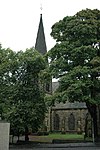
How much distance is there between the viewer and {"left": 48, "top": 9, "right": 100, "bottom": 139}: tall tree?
80.7 ft

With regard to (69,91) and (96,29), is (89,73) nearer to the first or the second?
(69,91)

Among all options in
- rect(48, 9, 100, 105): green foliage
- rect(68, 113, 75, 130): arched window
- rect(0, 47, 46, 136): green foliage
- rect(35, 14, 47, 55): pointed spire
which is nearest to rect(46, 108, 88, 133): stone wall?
rect(68, 113, 75, 130): arched window

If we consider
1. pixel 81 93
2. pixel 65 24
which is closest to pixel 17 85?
pixel 65 24

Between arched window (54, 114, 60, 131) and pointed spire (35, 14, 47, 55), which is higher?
pointed spire (35, 14, 47, 55)

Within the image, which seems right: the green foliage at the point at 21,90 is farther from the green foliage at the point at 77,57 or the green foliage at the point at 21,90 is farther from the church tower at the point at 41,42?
the church tower at the point at 41,42

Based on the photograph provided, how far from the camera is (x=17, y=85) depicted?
109ft

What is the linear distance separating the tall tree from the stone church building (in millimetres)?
30214

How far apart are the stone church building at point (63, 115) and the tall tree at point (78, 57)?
99.1ft

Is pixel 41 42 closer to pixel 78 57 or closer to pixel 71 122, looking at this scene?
pixel 71 122

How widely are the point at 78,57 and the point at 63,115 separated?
3676 centimetres

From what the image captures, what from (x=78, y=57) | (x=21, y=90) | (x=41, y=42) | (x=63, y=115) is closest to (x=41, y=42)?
(x=41, y=42)

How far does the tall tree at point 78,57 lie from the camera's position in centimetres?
2461

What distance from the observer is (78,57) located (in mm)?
27031

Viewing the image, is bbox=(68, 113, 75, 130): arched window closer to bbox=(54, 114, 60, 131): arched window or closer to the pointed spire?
Answer: bbox=(54, 114, 60, 131): arched window
